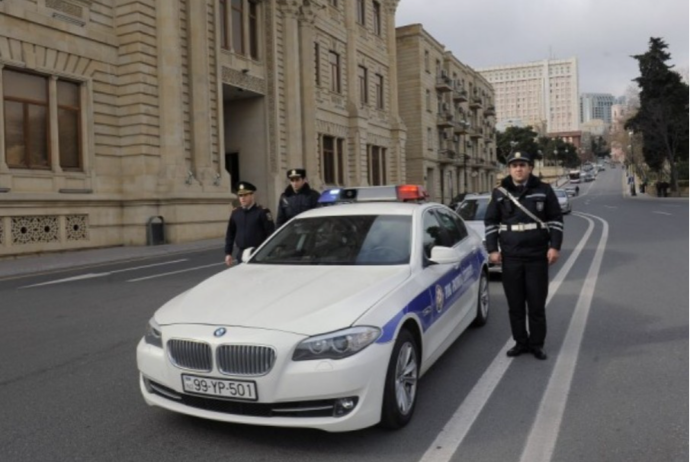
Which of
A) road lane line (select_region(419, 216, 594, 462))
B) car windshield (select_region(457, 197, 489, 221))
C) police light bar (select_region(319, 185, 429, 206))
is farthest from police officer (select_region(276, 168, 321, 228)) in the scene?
car windshield (select_region(457, 197, 489, 221))

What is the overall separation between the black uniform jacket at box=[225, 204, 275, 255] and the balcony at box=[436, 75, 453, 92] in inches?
2048

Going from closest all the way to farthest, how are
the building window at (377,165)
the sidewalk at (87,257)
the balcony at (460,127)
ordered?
the sidewalk at (87,257) → the building window at (377,165) → the balcony at (460,127)

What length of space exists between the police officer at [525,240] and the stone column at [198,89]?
797 inches

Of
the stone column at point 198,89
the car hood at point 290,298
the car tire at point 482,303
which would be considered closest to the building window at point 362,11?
the stone column at point 198,89

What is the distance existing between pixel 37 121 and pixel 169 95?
4.96 meters

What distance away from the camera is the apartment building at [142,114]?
1902 centimetres

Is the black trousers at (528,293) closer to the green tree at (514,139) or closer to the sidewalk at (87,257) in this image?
the sidewalk at (87,257)

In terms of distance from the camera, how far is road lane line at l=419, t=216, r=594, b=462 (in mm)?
3455

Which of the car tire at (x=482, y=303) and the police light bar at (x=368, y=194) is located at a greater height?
the police light bar at (x=368, y=194)

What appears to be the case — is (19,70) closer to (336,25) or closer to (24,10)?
(24,10)

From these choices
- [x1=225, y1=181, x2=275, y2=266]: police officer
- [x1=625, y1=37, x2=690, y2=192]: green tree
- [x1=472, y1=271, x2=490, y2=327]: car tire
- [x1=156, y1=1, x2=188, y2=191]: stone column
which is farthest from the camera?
[x1=625, y1=37, x2=690, y2=192]: green tree

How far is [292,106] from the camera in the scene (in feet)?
103

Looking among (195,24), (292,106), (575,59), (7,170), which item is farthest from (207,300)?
(575,59)

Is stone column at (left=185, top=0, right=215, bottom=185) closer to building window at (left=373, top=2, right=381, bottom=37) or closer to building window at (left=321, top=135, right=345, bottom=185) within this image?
building window at (left=321, top=135, right=345, bottom=185)
